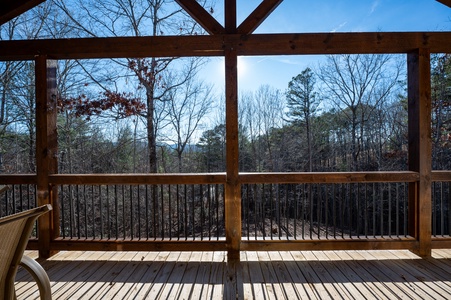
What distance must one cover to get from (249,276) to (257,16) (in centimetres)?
290

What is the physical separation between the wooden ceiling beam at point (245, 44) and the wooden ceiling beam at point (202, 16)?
93 mm

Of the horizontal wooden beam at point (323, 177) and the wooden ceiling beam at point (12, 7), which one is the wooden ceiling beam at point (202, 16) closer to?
the horizontal wooden beam at point (323, 177)

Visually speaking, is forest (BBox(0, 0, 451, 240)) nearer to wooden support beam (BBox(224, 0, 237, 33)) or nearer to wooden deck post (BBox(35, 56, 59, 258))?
wooden deck post (BBox(35, 56, 59, 258))

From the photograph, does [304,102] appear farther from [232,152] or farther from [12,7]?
[12,7]

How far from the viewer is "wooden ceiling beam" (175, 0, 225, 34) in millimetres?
2764

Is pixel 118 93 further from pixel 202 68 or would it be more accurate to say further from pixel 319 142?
pixel 319 142

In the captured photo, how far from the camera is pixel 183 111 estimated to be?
7797 millimetres

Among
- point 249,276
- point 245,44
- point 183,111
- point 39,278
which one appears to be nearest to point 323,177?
point 249,276

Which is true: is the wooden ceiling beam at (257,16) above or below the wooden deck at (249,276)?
above

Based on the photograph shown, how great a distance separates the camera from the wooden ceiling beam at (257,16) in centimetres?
274

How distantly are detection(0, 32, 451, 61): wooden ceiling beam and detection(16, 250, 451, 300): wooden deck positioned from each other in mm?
2495

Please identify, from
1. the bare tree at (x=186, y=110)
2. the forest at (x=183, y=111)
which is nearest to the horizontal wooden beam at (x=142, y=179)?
the forest at (x=183, y=111)

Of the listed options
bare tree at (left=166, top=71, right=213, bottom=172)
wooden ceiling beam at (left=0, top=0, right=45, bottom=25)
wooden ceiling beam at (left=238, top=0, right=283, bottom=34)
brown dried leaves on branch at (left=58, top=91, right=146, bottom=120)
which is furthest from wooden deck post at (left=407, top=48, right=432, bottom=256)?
brown dried leaves on branch at (left=58, top=91, right=146, bottom=120)

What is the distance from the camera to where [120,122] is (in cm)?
695
